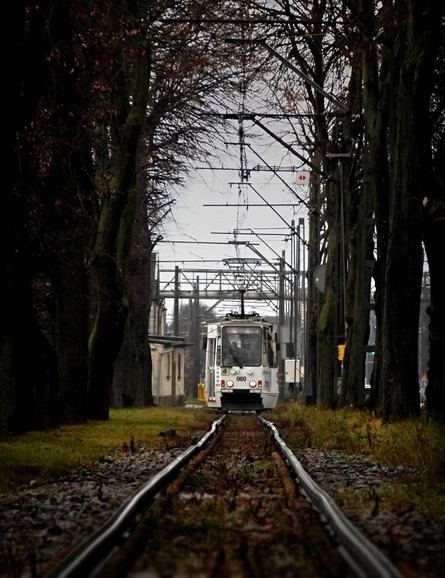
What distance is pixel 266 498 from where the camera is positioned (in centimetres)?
1097

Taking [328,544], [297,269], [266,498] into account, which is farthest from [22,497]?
[297,269]

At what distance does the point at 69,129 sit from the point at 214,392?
24061 millimetres

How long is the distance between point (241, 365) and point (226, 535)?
108ft

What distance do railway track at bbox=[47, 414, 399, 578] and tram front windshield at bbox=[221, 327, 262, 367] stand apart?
91.4 feet

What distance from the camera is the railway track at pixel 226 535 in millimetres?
6551

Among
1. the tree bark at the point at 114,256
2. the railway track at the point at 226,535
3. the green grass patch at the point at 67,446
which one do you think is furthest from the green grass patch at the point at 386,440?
the tree bark at the point at 114,256

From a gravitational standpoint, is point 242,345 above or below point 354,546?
above

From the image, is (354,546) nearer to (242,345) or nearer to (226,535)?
(226,535)

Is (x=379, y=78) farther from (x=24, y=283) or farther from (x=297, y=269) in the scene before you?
(x=297, y=269)

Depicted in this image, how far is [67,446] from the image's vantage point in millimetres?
18094

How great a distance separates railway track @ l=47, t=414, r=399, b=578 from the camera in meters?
6.55

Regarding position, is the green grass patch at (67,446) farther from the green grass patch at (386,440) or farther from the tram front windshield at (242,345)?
the tram front windshield at (242,345)

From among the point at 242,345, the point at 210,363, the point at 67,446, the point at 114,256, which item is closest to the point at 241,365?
the point at 242,345

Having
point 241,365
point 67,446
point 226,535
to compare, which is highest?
point 241,365
